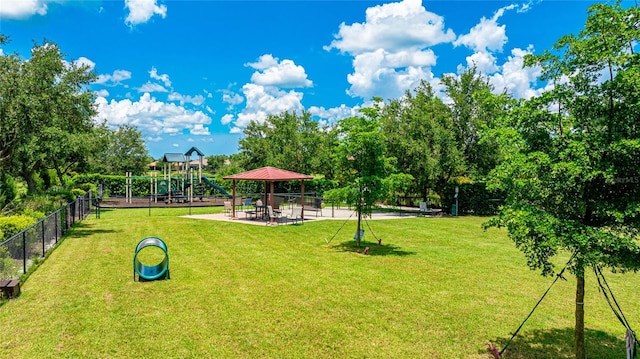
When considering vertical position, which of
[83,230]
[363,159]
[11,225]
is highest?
[363,159]

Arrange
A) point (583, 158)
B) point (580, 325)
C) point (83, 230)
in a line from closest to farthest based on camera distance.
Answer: point (583, 158)
point (580, 325)
point (83, 230)

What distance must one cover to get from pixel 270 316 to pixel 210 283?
2473mm

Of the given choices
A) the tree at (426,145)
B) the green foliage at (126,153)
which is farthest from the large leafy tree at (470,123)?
the green foliage at (126,153)

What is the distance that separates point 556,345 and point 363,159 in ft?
25.2

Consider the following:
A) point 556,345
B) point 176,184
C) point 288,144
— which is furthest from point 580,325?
point 176,184

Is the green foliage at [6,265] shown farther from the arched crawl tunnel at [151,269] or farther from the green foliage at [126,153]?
the green foliage at [126,153]

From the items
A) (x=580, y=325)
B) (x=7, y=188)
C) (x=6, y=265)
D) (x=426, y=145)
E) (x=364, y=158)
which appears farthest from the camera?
(x=426, y=145)

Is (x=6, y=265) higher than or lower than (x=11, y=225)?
lower

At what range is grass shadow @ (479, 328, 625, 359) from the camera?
17.4 feet

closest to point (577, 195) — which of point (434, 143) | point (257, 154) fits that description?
point (434, 143)

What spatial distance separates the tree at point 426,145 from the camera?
2267cm

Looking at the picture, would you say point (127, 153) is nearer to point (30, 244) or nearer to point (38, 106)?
point (38, 106)

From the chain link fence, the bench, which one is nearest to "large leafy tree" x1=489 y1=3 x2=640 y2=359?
the bench

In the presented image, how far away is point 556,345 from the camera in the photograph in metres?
5.61
